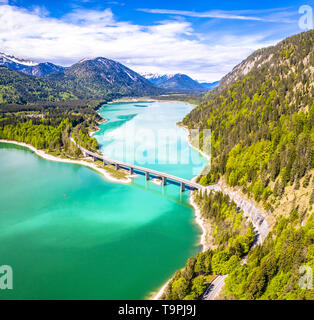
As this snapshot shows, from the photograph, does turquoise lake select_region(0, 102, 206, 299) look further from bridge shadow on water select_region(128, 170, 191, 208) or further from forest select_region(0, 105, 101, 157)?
forest select_region(0, 105, 101, 157)

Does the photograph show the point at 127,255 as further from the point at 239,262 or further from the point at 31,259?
the point at 239,262

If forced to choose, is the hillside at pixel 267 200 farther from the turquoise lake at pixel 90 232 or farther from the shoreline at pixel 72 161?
the shoreline at pixel 72 161

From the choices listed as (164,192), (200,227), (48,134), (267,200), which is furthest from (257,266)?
(48,134)

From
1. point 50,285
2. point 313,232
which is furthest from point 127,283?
point 313,232

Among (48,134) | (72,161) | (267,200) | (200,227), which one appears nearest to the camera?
(267,200)

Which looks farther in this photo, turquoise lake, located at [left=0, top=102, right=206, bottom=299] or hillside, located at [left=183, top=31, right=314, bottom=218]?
hillside, located at [left=183, top=31, right=314, bottom=218]

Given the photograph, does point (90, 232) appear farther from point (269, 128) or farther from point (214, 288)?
point (269, 128)

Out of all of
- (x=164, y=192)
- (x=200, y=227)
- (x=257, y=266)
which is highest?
(x=164, y=192)

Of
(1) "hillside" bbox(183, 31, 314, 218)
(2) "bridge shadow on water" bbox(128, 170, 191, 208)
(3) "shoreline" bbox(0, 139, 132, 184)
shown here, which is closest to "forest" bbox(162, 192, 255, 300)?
(1) "hillside" bbox(183, 31, 314, 218)
